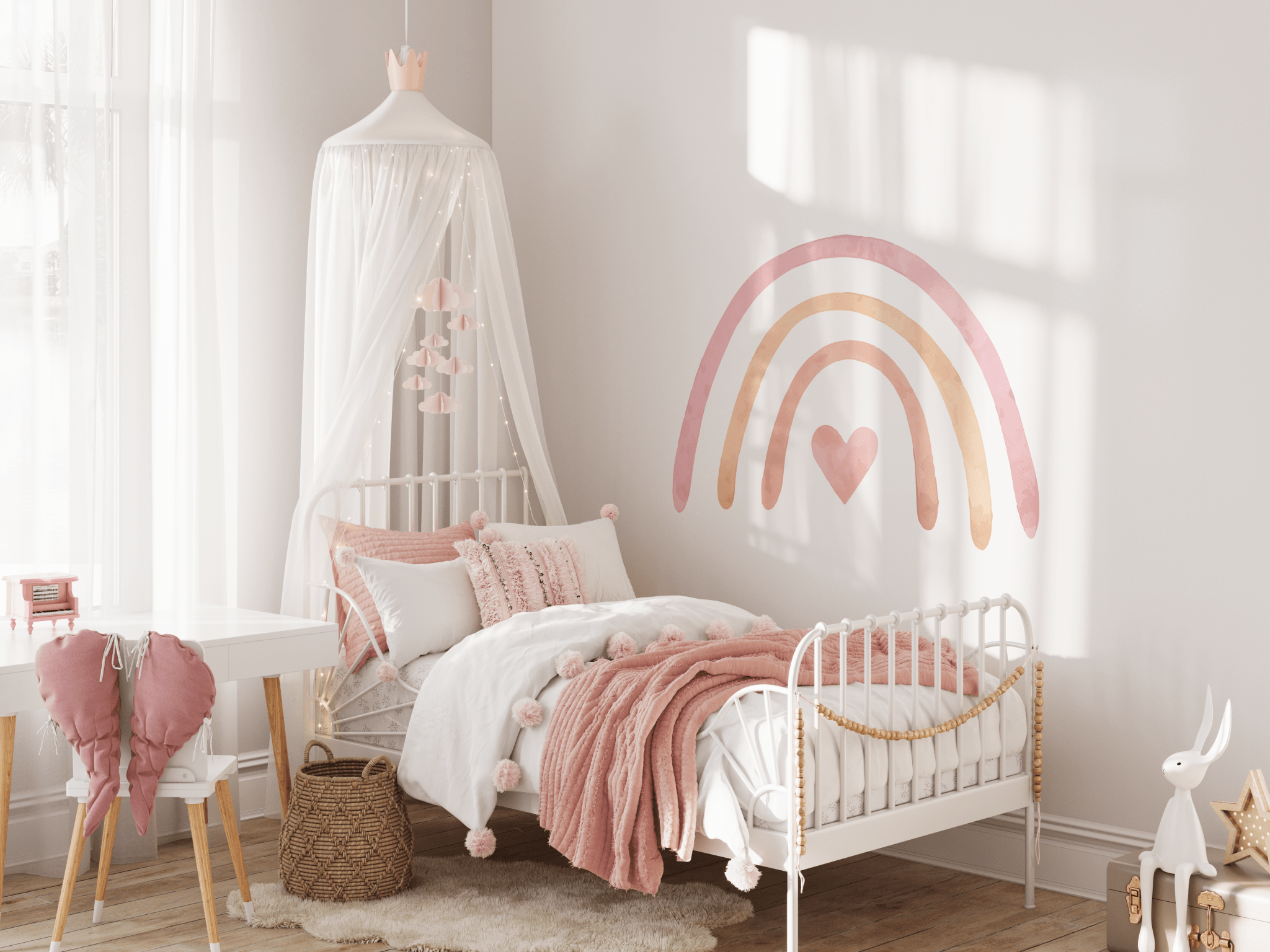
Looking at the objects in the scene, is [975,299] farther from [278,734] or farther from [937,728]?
[278,734]

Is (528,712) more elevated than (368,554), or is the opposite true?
(368,554)

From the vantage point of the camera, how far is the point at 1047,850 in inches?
145

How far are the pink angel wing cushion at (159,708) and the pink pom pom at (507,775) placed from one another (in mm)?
689

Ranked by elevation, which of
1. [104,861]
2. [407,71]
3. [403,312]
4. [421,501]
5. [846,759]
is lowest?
[104,861]

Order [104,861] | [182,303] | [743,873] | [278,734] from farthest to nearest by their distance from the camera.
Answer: [182,303] < [278,734] < [104,861] < [743,873]

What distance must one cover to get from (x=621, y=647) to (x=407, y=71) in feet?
6.45

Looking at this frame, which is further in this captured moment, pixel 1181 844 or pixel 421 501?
pixel 421 501

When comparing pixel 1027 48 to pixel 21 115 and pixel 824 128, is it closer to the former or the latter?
pixel 824 128

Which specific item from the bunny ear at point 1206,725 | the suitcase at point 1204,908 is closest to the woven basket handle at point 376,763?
the suitcase at point 1204,908

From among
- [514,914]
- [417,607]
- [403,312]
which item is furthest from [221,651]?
[403,312]

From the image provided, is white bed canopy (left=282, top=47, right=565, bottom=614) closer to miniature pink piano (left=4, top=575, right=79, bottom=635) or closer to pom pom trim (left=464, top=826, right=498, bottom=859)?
miniature pink piano (left=4, top=575, right=79, bottom=635)

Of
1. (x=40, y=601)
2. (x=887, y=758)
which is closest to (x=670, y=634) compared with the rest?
(x=887, y=758)

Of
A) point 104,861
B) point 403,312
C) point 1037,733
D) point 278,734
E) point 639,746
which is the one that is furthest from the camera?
point 403,312

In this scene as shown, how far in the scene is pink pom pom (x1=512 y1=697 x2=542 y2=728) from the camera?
3266 millimetres
